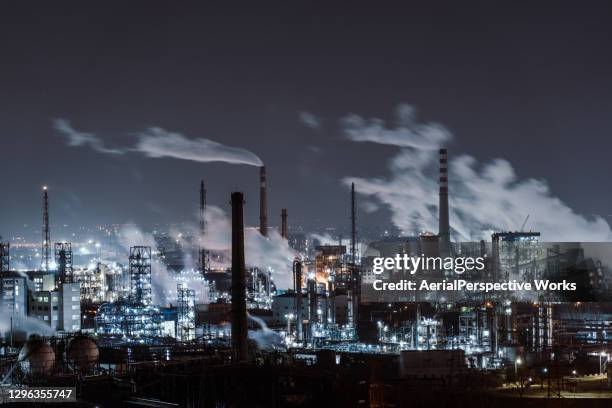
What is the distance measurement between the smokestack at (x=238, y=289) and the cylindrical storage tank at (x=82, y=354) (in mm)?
3333

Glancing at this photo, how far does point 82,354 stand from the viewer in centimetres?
1694

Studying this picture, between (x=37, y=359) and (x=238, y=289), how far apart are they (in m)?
5.41

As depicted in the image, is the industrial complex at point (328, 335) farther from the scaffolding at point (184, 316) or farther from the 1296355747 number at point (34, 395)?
the 1296355747 number at point (34, 395)

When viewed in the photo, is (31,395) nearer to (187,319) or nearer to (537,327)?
(537,327)

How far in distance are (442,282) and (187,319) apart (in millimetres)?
8085

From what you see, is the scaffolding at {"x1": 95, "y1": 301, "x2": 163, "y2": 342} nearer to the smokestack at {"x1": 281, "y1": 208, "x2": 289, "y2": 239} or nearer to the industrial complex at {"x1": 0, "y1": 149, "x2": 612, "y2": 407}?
the industrial complex at {"x1": 0, "y1": 149, "x2": 612, "y2": 407}

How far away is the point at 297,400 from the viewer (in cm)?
1673

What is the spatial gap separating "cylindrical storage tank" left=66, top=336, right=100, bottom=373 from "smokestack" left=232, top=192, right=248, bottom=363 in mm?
3333

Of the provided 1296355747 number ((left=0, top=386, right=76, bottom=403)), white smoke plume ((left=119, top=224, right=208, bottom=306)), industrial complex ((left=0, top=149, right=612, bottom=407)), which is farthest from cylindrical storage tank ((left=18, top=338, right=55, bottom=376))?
white smoke plume ((left=119, top=224, right=208, bottom=306))

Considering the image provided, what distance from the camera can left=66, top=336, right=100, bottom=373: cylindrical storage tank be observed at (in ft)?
54.9

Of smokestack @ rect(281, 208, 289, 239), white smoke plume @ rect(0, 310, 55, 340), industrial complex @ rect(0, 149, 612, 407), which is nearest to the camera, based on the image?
industrial complex @ rect(0, 149, 612, 407)

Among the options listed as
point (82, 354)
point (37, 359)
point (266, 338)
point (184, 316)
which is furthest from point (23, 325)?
point (37, 359)

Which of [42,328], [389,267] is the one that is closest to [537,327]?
[389,267]

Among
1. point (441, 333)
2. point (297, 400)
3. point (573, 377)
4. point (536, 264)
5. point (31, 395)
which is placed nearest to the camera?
point (31, 395)
